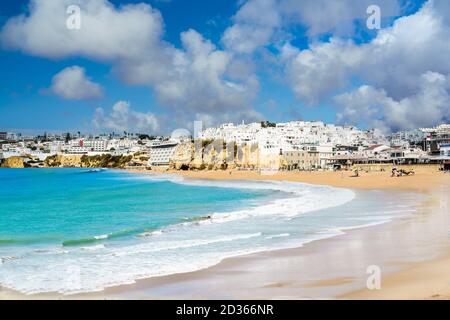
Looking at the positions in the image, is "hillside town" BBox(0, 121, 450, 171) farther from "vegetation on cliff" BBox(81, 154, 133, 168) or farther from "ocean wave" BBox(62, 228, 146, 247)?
"ocean wave" BBox(62, 228, 146, 247)

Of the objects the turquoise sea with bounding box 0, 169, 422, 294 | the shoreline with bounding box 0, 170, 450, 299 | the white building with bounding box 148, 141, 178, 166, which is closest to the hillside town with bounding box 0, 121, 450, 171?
the white building with bounding box 148, 141, 178, 166

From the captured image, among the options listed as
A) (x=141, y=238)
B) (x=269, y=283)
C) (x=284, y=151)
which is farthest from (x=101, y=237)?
(x=284, y=151)

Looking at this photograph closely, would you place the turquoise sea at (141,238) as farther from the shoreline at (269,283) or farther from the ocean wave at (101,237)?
the shoreline at (269,283)

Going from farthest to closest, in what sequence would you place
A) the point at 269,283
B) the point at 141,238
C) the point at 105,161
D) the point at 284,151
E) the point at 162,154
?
the point at 105,161 < the point at 162,154 < the point at 284,151 < the point at 141,238 < the point at 269,283

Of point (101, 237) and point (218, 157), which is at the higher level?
point (218, 157)

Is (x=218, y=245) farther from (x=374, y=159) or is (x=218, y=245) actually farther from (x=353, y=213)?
(x=374, y=159)

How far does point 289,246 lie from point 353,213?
792 cm

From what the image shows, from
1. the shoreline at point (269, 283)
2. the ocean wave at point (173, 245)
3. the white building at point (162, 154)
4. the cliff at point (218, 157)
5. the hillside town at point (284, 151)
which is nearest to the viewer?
the shoreline at point (269, 283)

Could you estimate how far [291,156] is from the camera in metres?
96.2

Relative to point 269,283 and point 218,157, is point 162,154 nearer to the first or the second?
point 218,157

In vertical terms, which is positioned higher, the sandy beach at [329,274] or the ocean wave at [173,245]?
the sandy beach at [329,274]

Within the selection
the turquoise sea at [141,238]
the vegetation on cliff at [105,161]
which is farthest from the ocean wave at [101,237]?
the vegetation on cliff at [105,161]

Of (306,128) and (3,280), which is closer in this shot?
(3,280)

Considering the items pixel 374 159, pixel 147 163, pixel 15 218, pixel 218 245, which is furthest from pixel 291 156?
pixel 218 245
